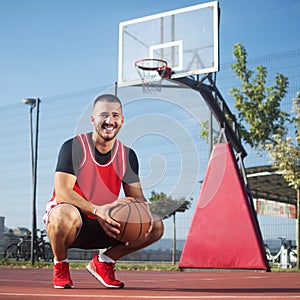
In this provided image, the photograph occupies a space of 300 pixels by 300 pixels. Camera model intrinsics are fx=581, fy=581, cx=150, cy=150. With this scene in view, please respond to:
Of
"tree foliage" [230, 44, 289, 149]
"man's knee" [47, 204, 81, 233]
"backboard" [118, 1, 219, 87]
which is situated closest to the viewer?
"man's knee" [47, 204, 81, 233]

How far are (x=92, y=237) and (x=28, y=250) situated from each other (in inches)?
417

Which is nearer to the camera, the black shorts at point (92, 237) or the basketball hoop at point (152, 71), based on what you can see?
the black shorts at point (92, 237)

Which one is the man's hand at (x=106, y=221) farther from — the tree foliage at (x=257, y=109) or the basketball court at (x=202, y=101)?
the tree foliage at (x=257, y=109)

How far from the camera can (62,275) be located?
3.84m

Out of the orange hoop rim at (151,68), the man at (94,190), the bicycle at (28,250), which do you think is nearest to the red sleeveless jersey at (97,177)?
the man at (94,190)

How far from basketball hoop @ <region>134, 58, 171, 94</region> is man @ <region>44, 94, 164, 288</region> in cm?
561

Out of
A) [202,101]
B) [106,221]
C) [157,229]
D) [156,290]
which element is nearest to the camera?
[106,221]

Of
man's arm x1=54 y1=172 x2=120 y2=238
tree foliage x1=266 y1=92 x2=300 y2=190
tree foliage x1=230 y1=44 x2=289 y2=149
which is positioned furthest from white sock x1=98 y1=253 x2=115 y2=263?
tree foliage x1=230 y1=44 x2=289 y2=149

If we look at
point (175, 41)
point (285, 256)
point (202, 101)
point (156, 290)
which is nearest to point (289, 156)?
point (202, 101)

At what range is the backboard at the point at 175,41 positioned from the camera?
923 centimetres

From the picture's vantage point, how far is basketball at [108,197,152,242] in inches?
142

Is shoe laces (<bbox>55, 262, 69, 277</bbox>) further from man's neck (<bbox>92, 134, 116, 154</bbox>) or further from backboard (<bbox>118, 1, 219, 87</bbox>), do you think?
backboard (<bbox>118, 1, 219, 87</bbox>)

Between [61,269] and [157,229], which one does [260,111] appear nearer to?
[157,229]

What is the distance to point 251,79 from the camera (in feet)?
44.7
